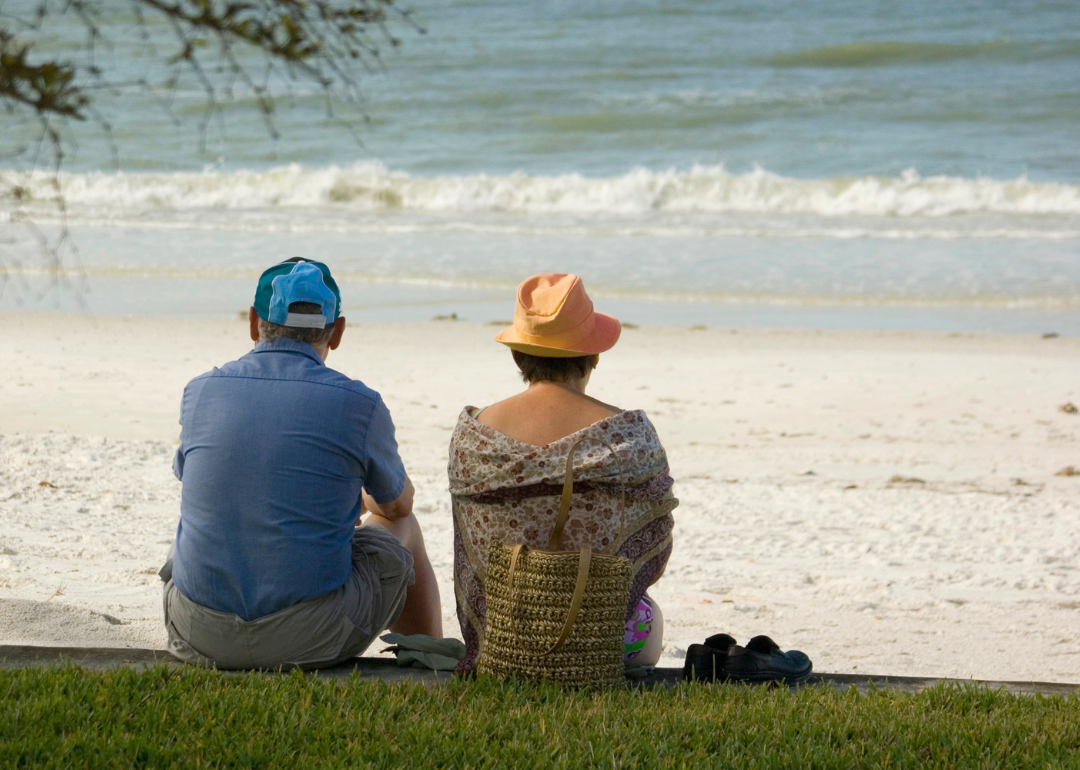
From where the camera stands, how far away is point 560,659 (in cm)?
295

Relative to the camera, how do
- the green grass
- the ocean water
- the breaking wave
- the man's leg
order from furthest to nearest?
the breaking wave → the ocean water → the man's leg → the green grass

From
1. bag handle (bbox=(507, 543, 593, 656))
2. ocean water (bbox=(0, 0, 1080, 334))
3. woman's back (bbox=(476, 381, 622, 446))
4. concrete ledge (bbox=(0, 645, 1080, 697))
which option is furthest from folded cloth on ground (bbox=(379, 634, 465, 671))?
ocean water (bbox=(0, 0, 1080, 334))

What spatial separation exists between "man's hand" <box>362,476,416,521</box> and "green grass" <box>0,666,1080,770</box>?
51 cm

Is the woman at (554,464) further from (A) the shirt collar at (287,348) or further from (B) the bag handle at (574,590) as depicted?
(A) the shirt collar at (287,348)

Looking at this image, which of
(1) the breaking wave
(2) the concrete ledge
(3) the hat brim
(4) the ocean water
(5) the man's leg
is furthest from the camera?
(1) the breaking wave

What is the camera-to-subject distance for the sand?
4500mm

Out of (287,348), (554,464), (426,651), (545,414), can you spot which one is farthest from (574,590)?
(287,348)

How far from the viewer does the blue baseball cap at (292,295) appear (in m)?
3.10

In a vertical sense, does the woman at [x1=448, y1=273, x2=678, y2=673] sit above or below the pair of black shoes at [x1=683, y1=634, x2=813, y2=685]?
above

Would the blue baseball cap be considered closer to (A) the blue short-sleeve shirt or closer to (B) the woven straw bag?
(A) the blue short-sleeve shirt

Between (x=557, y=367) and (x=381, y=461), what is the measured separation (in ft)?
1.75

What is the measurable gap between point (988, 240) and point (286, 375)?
48.6 feet

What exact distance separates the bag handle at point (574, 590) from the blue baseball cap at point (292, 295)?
832mm

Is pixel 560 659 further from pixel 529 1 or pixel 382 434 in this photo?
pixel 529 1
